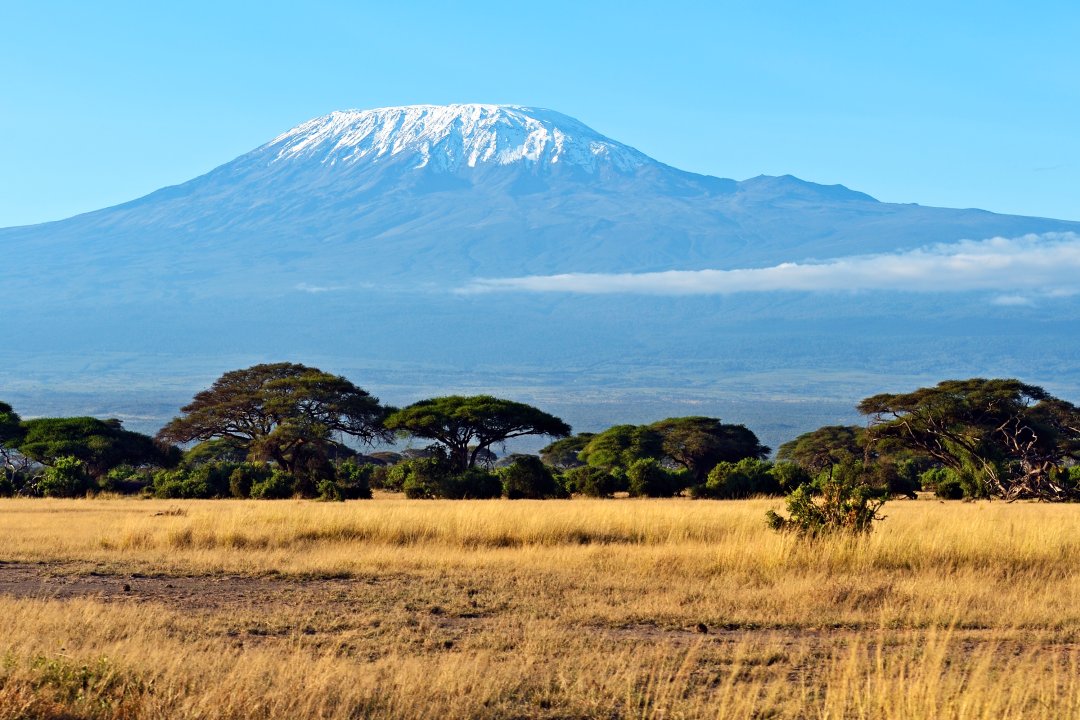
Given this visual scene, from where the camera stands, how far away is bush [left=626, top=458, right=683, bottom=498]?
3856 cm

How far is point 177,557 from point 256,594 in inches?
131

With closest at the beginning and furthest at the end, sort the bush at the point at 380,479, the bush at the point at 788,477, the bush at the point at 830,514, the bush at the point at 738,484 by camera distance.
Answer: the bush at the point at 830,514, the bush at the point at 738,484, the bush at the point at 788,477, the bush at the point at 380,479

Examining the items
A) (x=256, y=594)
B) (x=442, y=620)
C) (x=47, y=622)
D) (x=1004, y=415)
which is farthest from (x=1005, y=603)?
(x=1004, y=415)

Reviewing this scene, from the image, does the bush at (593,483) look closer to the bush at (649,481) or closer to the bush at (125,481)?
the bush at (649,481)

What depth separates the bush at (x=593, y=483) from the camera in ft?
127

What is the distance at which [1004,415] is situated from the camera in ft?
139

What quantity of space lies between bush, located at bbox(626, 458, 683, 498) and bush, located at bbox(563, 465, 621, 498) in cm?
59

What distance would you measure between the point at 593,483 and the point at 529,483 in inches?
91.0

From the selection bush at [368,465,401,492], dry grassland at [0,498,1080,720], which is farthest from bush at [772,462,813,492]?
dry grassland at [0,498,1080,720]

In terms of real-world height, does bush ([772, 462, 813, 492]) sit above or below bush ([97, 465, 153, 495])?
above

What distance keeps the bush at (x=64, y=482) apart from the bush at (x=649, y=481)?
625 inches

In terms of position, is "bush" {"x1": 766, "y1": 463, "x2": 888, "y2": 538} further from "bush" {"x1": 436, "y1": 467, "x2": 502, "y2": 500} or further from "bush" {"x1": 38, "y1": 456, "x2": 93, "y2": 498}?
"bush" {"x1": 38, "y1": 456, "x2": 93, "y2": 498}

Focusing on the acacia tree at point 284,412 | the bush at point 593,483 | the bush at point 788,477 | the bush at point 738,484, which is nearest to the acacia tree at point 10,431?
the acacia tree at point 284,412

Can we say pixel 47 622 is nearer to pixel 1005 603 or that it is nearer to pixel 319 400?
pixel 1005 603
